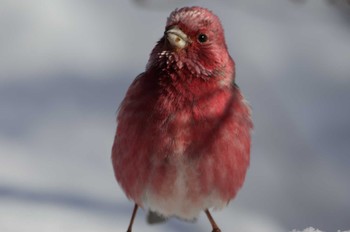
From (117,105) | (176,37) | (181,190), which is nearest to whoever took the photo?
(176,37)

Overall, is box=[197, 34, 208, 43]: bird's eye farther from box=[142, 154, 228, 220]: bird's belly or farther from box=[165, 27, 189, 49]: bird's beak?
box=[142, 154, 228, 220]: bird's belly

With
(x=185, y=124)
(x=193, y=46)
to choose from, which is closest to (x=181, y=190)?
(x=185, y=124)

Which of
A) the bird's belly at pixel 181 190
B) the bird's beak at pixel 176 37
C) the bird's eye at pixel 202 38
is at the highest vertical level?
the bird's eye at pixel 202 38

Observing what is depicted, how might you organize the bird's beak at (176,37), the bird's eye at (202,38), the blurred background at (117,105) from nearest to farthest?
the bird's beak at (176,37)
the bird's eye at (202,38)
the blurred background at (117,105)

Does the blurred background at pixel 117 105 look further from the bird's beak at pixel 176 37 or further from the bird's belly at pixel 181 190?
the bird's beak at pixel 176 37

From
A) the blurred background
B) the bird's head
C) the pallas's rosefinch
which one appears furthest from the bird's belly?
the blurred background

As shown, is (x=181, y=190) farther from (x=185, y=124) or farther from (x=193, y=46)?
(x=193, y=46)

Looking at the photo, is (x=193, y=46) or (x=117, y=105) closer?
(x=193, y=46)

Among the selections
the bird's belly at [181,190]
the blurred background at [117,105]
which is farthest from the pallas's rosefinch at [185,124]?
the blurred background at [117,105]
